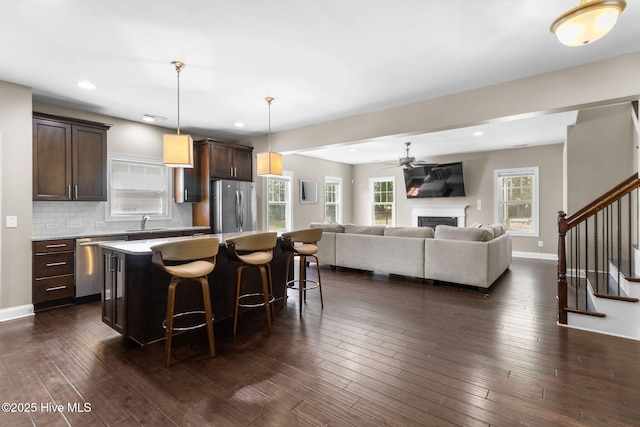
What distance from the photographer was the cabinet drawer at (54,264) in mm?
3734

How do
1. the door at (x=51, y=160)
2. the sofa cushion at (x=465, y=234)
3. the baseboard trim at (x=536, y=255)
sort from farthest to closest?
the baseboard trim at (x=536, y=255), the sofa cushion at (x=465, y=234), the door at (x=51, y=160)

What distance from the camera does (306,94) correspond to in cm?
407

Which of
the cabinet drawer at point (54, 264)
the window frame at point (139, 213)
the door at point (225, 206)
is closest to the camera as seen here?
the cabinet drawer at point (54, 264)

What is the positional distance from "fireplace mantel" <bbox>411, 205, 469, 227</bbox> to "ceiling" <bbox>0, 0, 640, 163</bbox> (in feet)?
16.1

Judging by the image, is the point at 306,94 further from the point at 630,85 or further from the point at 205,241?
the point at 630,85

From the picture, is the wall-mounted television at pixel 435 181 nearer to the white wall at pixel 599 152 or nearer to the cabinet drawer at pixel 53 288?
the white wall at pixel 599 152

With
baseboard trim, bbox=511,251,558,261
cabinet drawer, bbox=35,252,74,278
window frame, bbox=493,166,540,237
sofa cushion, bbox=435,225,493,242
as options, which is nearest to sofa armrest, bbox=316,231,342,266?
sofa cushion, bbox=435,225,493,242

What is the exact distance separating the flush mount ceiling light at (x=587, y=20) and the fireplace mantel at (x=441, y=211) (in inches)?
274

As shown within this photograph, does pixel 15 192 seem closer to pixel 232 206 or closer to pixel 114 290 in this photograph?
pixel 114 290

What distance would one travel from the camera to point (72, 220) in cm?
448

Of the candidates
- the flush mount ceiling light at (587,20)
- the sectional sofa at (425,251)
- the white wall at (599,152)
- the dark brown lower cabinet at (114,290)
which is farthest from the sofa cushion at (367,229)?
the flush mount ceiling light at (587,20)

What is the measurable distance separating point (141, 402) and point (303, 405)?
1.02m

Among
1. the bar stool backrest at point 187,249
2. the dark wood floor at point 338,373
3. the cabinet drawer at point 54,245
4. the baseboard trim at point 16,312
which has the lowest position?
the dark wood floor at point 338,373

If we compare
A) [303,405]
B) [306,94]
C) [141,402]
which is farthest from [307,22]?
[141,402]
